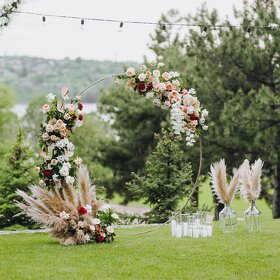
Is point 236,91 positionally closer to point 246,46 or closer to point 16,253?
point 246,46

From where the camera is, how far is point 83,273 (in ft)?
22.5

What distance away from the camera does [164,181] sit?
13484mm

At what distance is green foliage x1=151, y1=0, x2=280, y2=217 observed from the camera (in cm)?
1695

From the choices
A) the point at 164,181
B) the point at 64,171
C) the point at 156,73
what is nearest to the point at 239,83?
the point at 164,181

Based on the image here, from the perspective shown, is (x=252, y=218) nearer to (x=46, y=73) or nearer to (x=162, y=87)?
(x=162, y=87)

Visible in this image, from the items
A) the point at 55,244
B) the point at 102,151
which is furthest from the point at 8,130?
the point at 55,244

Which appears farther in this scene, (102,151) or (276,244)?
(102,151)

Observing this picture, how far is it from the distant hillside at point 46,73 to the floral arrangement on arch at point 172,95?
83.0 ft

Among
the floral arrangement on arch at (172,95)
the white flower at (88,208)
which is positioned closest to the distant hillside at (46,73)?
the floral arrangement on arch at (172,95)

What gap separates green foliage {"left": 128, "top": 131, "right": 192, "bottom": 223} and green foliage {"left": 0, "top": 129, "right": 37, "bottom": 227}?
2175 millimetres

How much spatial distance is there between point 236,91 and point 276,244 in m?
10.7

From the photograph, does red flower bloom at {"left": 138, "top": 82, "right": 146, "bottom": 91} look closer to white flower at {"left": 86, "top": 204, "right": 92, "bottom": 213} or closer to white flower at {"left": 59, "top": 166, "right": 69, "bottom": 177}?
white flower at {"left": 59, "top": 166, "right": 69, "bottom": 177}

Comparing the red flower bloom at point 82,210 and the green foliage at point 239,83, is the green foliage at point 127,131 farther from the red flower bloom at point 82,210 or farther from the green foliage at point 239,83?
the red flower bloom at point 82,210

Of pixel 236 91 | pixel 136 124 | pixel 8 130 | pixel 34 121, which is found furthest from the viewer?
pixel 34 121
